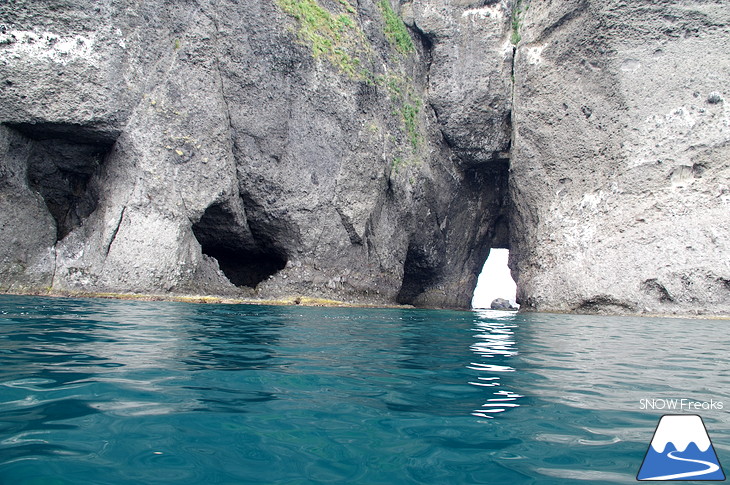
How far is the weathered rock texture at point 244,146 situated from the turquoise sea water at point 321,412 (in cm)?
1330

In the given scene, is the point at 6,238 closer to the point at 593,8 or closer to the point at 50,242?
the point at 50,242

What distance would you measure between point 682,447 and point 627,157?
72.9 ft

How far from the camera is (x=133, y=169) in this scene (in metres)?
18.3

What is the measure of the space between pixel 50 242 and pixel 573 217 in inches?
786

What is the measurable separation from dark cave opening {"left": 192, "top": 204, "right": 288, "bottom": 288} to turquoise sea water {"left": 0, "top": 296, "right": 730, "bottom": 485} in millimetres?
14931

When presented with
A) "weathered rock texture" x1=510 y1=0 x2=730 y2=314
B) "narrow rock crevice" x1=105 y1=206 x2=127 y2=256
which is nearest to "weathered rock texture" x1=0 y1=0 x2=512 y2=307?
"narrow rock crevice" x1=105 y1=206 x2=127 y2=256

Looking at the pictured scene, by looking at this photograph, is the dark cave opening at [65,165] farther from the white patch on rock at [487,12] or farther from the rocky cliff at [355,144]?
the white patch on rock at [487,12]

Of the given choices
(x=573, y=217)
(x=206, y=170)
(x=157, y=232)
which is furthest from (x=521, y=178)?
(x=157, y=232)

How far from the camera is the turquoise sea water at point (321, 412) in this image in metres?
2.28

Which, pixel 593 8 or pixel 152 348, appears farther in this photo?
pixel 593 8

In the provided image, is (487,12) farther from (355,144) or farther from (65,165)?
(65,165)

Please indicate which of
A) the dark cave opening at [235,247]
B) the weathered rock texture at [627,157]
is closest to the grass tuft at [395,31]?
the weathered rock texture at [627,157]

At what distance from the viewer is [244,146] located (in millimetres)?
20953

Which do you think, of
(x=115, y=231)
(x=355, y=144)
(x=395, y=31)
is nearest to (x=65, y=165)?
(x=115, y=231)
